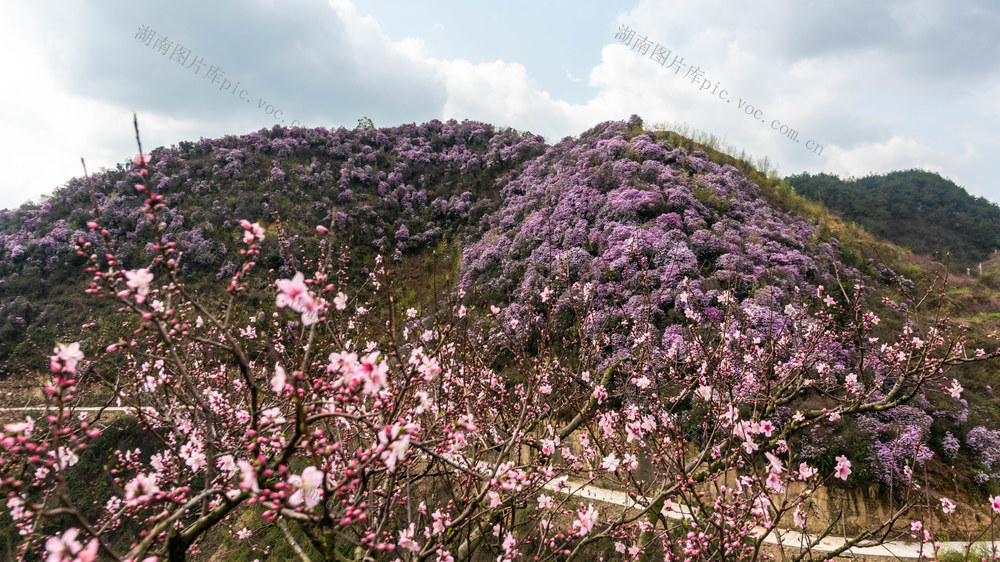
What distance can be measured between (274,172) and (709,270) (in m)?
21.4

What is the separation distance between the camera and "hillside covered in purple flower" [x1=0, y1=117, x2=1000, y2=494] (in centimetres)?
805

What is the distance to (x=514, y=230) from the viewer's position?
52.4 ft

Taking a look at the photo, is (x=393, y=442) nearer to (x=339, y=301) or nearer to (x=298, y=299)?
(x=298, y=299)

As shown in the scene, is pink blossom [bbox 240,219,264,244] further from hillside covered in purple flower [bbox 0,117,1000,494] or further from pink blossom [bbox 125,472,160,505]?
hillside covered in purple flower [bbox 0,117,1000,494]

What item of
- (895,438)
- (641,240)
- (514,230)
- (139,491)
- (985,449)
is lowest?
(139,491)

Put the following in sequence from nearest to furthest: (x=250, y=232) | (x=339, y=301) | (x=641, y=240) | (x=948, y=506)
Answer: (x=250, y=232)
(x=339, y=301)
(x=948, y=506)
(x=641, y=240)

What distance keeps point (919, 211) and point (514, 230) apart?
29103 millimetres

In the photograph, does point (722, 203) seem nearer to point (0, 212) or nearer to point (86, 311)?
point (86, 311)

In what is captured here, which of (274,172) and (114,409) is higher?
(274,172)

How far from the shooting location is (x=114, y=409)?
1292cm

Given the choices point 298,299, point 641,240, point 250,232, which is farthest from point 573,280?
point 298,299

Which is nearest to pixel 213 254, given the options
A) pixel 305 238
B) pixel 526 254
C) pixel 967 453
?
pixel 305 238

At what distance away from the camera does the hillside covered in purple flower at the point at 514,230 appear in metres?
8.05

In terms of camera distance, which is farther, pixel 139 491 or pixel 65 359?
pixel 139 491
